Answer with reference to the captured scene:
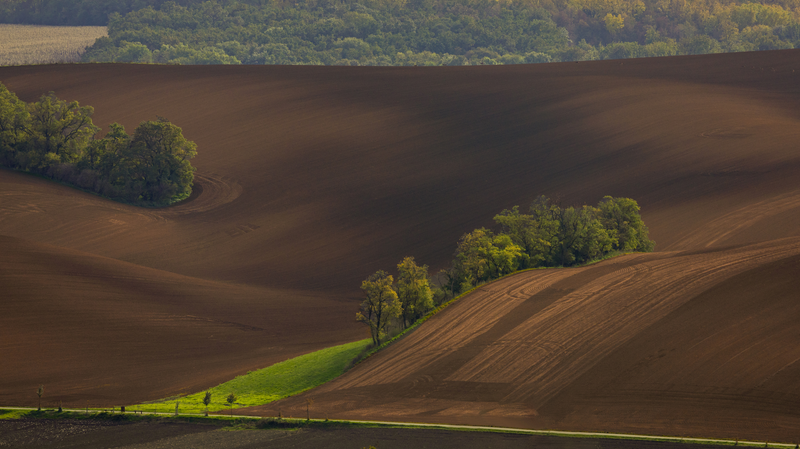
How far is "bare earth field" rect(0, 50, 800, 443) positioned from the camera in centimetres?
3316

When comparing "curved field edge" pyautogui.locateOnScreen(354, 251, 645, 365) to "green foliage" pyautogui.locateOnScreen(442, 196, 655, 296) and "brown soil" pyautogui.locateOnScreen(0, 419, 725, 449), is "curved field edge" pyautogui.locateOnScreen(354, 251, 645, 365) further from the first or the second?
"brown soil" pyautogui.locateOnScreen(0, 419, 725, 449)

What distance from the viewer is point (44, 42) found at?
15212 centimetres

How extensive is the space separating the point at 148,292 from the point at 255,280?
8031 millimetres

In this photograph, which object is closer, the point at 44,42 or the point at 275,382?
the point at 275,382

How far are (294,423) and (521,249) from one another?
20896 millimetres

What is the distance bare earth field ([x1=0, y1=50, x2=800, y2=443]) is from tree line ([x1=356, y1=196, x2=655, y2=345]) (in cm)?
224

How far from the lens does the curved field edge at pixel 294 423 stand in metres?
28.3

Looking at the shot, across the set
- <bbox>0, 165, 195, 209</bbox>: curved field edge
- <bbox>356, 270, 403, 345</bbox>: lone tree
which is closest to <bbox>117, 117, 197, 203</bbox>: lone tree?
<bbox>0, 165, 195, 209</bbox>: curved field edge

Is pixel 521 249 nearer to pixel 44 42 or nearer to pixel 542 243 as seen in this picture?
pixel 542 243

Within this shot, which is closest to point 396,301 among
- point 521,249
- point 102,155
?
point 521,249

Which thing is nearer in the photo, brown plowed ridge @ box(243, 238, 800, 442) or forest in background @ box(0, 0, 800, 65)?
brown plowed ridge @ box(243, 238, 800, 442)

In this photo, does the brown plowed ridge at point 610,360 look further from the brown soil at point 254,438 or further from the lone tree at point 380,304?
the lone tree at point 380,304

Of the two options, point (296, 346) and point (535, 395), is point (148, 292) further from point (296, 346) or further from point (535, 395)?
point (535, 395)

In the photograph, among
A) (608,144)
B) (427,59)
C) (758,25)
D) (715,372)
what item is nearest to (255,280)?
(715,372)
